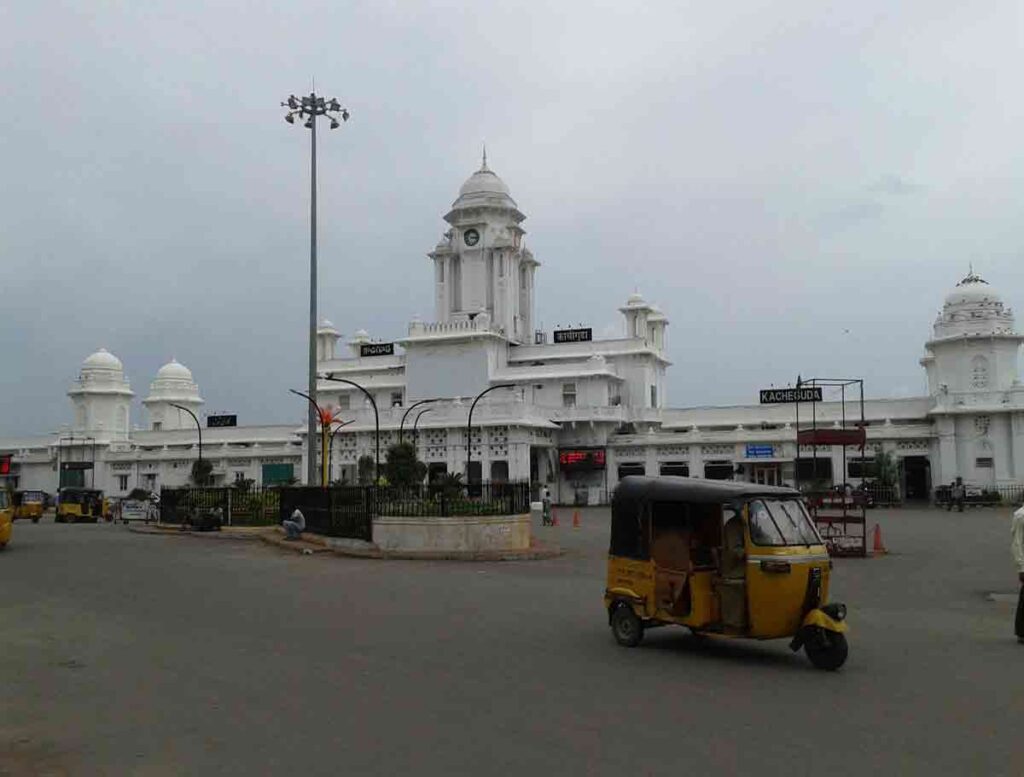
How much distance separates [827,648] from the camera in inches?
364

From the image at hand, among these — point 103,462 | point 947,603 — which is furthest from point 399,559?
point 103,462

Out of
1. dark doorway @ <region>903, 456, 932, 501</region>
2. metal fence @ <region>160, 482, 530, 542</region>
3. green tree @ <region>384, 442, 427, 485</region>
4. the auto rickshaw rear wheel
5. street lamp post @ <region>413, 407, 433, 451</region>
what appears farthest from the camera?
dark doorway @ <region>903, 456, 932, 501</region>

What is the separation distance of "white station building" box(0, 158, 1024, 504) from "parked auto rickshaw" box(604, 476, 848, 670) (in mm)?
42002

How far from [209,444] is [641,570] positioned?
6952cm

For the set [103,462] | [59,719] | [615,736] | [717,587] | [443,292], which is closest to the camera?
[615,736]

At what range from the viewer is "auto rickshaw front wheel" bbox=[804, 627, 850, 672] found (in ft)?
30.3

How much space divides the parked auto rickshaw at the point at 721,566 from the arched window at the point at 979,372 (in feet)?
171

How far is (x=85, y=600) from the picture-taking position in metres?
15.0

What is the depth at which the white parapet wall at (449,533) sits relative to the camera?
74.6 ft

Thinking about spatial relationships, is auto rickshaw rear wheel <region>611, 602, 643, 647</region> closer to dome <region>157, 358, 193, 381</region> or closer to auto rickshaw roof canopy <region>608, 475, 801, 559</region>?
auto rickshaw roof canopy <region>608, 475, 801, 559</region>

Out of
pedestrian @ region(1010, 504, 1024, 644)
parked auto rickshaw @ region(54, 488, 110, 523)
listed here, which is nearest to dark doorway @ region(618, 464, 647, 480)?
parked auto rickshaw @ region(54, 488, 110, 523)

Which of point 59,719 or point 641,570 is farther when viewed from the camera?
point 641,570

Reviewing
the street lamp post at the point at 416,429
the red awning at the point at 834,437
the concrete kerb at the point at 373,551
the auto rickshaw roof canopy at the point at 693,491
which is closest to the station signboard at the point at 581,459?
the street lamp post at the point at 416,429

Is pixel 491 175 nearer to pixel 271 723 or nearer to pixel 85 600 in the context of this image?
pixel 85 600
